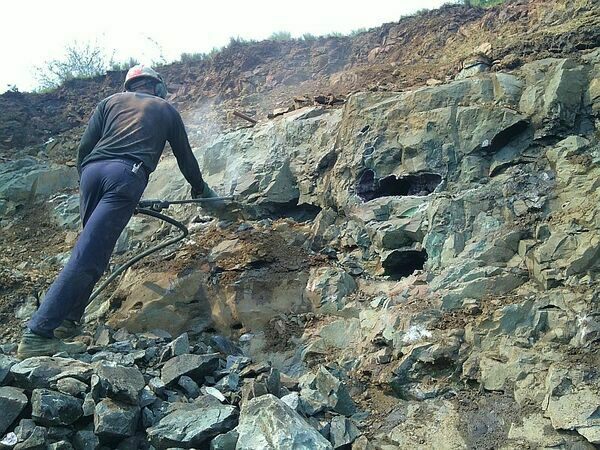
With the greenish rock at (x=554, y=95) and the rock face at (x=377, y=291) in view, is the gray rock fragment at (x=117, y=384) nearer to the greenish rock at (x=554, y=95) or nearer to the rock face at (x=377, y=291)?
the rock face at (x=377, y=291)

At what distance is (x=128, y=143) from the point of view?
4.50 meters

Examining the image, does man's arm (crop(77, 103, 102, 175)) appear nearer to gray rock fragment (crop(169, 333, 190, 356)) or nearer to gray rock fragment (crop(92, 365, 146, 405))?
gray rock fragment (crop(169, 333, 190, 356))

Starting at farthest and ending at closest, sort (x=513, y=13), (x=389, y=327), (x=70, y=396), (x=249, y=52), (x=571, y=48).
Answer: (x=249, y=52)
(x=513, y=13)
(x=571, y=48)
(x=389, y=327)
(x=70, y=396)

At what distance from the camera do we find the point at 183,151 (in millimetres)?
5027

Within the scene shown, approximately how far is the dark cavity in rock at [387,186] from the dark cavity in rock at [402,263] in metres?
0.74

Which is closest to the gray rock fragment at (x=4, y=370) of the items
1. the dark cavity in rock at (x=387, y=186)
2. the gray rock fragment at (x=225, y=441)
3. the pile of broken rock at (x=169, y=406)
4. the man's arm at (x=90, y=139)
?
the pile of broken rock at (x=169, y=406)

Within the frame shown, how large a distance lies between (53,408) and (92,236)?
1.26 m

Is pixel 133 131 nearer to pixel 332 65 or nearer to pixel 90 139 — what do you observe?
pixel 90 139

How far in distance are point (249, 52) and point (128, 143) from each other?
6874mm

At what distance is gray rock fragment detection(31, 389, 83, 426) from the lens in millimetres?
3043

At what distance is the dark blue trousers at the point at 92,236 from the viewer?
3816mm

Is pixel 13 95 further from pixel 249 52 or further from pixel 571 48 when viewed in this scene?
pixel 571 48

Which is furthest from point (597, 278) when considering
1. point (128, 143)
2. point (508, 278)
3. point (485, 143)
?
point (128, 143)

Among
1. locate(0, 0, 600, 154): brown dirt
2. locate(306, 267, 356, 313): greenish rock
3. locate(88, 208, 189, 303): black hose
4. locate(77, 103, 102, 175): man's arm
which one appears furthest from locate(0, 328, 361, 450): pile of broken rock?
locate(0, 0, 600, 154): brown dirt
